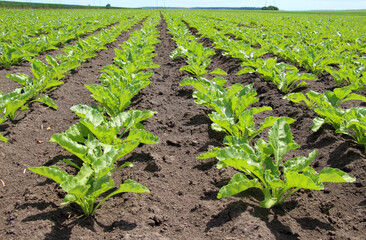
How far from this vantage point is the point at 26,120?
4215mm

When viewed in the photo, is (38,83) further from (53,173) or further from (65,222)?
(65,222)

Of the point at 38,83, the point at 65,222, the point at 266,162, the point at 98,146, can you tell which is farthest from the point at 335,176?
the point at 38,83

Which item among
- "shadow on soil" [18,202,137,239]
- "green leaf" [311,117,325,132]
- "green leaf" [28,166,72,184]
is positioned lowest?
"shadow on soil" [18,202,137,239]

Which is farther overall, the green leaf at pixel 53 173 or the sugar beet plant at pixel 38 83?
the sugar beet plant at pixel 38 83

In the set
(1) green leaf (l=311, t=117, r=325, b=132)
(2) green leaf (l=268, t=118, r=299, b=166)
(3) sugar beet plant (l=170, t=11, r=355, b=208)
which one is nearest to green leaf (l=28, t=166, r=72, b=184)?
(3) sugar beet plant (l=170, t=11, r=355, b=208)

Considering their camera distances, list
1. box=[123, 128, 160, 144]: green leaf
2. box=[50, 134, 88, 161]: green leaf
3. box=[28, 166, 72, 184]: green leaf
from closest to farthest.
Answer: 1. box=[28, 166, 72, 184]: green leaf
2. box=[50, 134, 88, 161]: green leaf
3. box=[123, 128, 160, 144]: green leaf

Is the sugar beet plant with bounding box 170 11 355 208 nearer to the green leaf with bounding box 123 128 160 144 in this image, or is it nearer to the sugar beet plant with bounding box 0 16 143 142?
the green leaf with bounding box 123 128 160 144

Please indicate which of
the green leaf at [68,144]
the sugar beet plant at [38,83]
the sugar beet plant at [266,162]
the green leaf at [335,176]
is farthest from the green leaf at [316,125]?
the sugar beet plant at [38,83]

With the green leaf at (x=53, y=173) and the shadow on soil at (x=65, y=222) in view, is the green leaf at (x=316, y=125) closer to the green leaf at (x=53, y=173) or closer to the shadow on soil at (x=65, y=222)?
the shadow on soil at (x=65, y=222)

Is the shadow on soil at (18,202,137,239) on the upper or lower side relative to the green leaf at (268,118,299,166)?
lower

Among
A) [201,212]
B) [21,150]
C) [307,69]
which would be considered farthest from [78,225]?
[307,69]

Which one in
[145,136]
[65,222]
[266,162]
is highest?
[145,136]

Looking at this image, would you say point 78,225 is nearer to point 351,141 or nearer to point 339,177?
point 339,177

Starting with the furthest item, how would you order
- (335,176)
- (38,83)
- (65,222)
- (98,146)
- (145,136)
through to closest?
(38,83) < (145,136) < (98,146) < (65,222) < (335,176)
